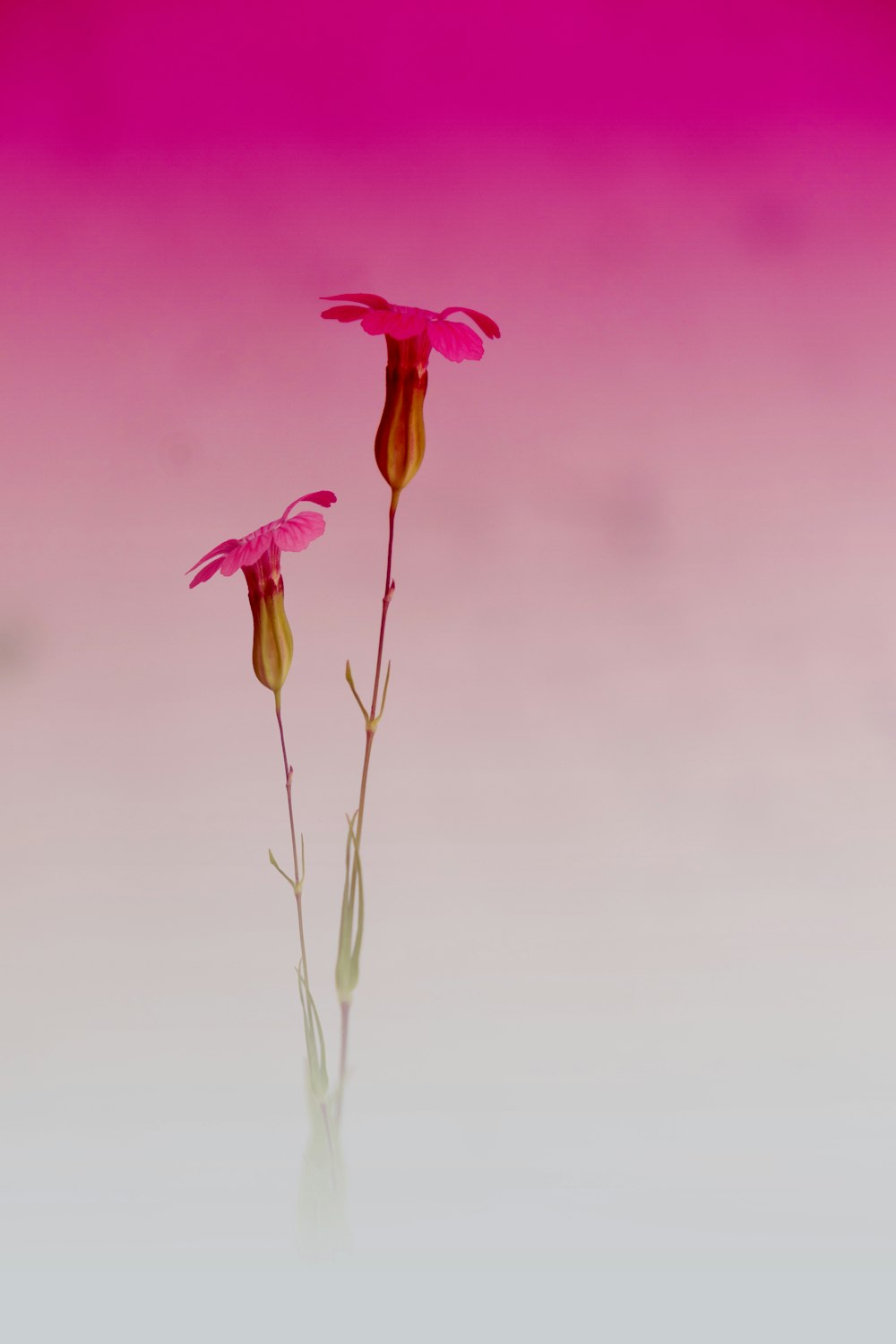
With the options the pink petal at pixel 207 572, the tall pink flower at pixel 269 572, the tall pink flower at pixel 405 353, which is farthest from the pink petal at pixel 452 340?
the pink petal at pixel 207 572

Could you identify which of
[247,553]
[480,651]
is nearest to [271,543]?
[247,553]

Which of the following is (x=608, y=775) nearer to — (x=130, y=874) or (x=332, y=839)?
(x=332, y=839)

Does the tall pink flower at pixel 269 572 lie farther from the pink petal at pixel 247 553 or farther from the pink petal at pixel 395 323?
the pink petal at pixel 395 323

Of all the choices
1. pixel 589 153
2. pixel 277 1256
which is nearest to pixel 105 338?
pixel 589 153

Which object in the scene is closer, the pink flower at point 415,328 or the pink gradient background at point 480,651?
the pink flower at point 415,328

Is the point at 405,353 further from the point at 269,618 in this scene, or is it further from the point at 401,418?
the point at 269,618

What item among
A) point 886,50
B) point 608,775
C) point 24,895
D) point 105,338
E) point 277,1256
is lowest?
point 277,1256
